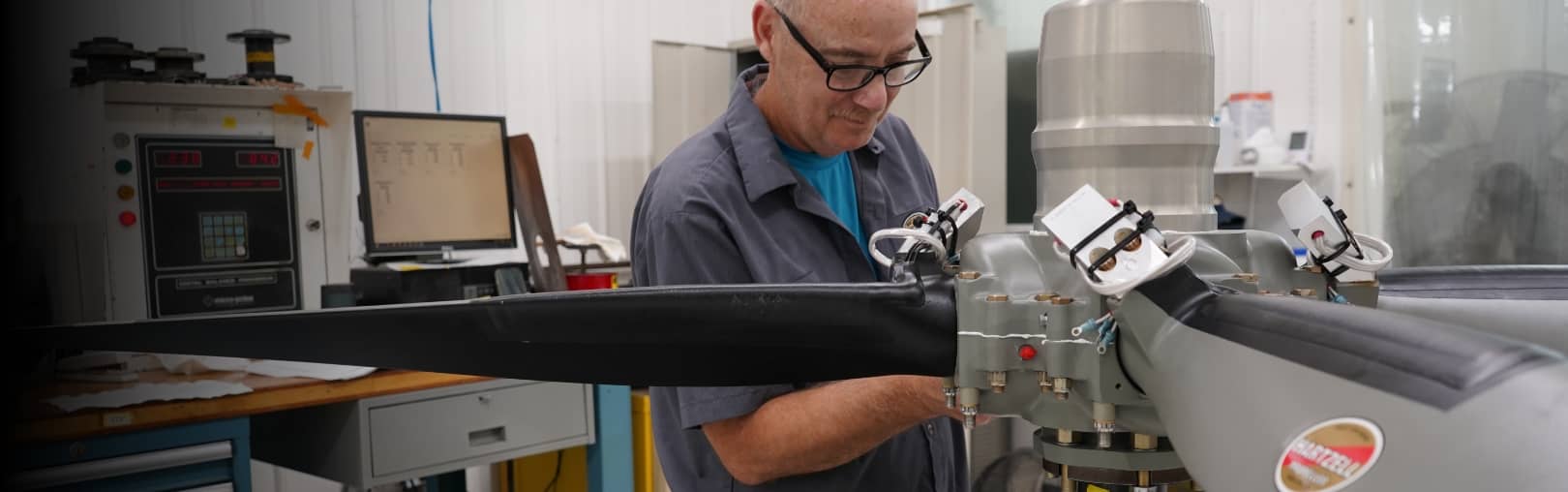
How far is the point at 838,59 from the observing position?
122cm

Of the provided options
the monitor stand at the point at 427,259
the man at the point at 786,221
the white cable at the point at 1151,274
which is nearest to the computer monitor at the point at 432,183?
the monitor stand at the point at 427,259

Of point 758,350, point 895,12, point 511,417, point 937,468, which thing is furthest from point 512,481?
point 758,350

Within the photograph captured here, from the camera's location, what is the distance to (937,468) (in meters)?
1.30

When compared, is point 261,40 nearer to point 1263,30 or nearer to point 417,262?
point 417,262

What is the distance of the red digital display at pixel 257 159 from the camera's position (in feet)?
8.52

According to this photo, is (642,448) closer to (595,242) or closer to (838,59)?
(595,242)

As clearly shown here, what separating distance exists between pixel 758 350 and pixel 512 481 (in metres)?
3.13

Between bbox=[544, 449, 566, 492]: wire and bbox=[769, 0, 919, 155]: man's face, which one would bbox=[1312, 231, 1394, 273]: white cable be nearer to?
bbox=[769, 0, 919, 155]: man's face

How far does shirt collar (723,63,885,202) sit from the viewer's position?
121cm

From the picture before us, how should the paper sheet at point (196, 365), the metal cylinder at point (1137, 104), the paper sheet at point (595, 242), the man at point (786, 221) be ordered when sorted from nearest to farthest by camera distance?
the metal cylinder at point (1137, 104) < the man at point (786, 221) < the paper sheet at point (196, 365) < the paper sheet at point (595, 242)

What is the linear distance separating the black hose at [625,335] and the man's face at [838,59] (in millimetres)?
684

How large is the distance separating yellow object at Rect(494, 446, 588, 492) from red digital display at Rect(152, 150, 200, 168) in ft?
3.98

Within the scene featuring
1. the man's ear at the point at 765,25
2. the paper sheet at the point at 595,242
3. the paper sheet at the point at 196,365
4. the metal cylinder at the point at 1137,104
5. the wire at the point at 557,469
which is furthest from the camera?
the paper sheet at the point at 595,242

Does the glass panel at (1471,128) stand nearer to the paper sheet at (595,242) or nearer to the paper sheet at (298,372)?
the paper sheet at (595,242)
